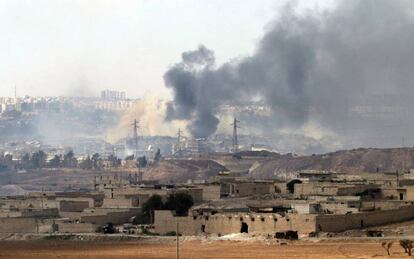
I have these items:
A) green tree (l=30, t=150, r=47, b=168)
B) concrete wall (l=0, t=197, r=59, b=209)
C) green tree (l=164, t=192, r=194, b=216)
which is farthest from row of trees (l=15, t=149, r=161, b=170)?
green tree (l=164, t=192, r=194, b=216)

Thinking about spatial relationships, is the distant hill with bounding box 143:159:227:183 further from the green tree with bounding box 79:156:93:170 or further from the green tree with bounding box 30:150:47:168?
the green tree with bounding box 30:150:47:168

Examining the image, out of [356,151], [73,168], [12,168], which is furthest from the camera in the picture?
[12,168]

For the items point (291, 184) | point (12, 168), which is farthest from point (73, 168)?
point (291, 184)

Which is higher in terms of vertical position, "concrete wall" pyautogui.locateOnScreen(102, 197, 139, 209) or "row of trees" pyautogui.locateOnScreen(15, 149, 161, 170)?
"row of trees" pyautogui.locateOnScreen(15, 149, 161, 170)

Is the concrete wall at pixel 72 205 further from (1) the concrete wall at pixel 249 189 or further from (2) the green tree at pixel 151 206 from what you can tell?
(1) the concrete wall at pixel 249 189

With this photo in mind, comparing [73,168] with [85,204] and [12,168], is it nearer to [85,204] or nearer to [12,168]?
[12,168]

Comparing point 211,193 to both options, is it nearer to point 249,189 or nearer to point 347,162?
point 249,189
